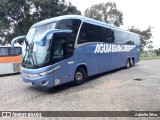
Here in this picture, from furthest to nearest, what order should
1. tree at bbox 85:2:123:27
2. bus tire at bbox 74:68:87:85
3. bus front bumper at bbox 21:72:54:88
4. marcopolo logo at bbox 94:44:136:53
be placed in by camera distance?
tree at bbox 85:2:123:27 < marcopolo logo at bbox 94:44:136:53 < bus tire at bbox 74:68:87:85 < bus front bumper at bbox 21:72:54:88

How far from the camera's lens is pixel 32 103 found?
24.0 ft

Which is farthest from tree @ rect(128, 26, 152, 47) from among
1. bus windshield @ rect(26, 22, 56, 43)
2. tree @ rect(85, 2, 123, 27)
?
bus windshield @ rect(26, 22, 56, 43)

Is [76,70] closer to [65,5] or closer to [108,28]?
[108,28]

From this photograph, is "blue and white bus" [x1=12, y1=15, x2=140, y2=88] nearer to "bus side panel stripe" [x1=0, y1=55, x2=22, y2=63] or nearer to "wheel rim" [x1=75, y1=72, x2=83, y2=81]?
"wheel rim" [x1=75, y1=72, x2=83, y2=81]

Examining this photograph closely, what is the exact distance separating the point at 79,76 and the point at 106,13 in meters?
34.7

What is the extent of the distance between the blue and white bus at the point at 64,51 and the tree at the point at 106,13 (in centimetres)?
2993

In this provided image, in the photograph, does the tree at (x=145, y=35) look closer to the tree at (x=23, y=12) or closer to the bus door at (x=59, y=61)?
the tree at (x=23, y=12)

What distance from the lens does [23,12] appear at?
915 inches

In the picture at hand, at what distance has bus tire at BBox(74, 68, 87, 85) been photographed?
9.96 m

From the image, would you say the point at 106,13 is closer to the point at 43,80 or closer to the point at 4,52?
the point at 4,52

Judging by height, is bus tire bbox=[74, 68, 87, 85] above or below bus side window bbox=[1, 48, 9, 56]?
below

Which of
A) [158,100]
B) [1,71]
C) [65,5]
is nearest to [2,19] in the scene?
[65,5]

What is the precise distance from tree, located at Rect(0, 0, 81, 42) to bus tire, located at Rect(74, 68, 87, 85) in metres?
15.3

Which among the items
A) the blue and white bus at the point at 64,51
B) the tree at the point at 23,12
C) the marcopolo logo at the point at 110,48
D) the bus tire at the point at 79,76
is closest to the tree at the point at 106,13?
the tree at the point at 23,12
